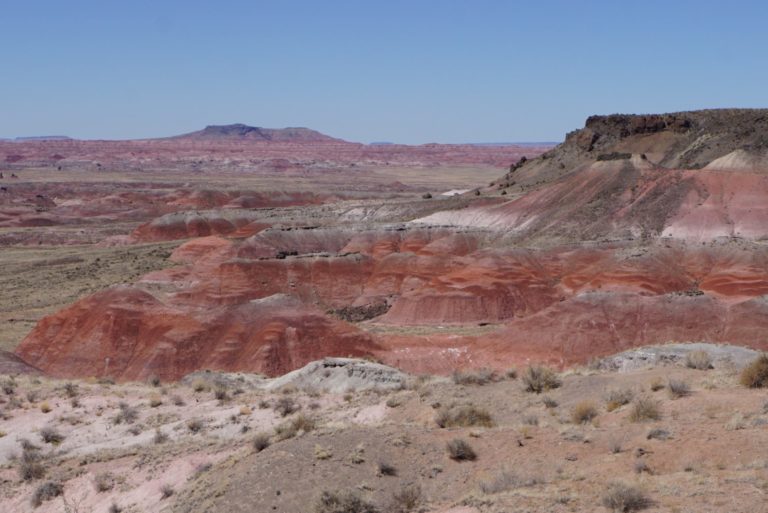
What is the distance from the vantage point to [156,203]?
12344 centimetres

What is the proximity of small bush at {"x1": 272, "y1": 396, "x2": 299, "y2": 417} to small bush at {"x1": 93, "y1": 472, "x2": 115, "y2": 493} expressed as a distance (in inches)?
184

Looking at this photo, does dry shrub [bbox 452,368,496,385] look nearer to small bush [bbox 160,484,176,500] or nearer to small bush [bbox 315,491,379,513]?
small bush [bbox 160,484,176,500]

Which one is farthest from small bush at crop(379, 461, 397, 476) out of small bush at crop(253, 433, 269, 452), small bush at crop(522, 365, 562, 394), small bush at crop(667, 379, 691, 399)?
small bush at crop(522, 365, 562, 394)

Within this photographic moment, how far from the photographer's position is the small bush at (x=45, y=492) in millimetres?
16055

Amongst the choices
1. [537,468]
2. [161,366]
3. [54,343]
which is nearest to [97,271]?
[54,343]

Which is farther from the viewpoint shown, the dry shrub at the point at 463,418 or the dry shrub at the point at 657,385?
the dry shrub at the point at 657,385

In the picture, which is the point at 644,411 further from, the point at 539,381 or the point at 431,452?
the point at 539,381

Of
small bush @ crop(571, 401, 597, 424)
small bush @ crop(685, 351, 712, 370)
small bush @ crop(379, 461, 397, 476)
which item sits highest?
small bush @ crop(685, 351, 712, 370)

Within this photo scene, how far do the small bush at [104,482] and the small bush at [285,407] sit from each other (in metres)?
4.67

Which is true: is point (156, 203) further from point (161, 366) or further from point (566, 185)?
point (161, 366)

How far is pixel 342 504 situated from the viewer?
11406 millimetres

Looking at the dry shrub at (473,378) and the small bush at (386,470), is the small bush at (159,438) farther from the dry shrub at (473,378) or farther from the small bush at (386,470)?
the small bush at (386,470)

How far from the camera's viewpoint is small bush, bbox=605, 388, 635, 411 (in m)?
15.3

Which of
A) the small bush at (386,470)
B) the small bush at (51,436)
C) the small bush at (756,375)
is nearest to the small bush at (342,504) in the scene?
the small bush at (386,470)
